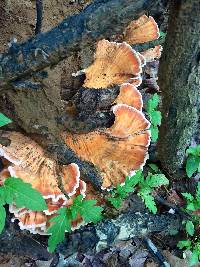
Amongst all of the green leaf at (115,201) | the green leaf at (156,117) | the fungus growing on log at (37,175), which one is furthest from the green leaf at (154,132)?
the fungus growing on log at (37,175)

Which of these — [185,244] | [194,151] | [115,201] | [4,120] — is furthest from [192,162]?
[4,120]

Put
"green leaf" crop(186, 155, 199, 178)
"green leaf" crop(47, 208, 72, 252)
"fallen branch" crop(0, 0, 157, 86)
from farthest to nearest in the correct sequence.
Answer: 1. "green leaf" crop(186, 155, 199, 178)
2. "green leaf" crop(47, 208, 72, 252)
3. "fallen branch" crop(0, 0, 157, 86)

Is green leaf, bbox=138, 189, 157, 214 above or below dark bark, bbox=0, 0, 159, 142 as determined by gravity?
below

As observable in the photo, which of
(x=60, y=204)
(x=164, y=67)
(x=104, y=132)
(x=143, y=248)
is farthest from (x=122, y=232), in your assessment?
(x=164, y=67)

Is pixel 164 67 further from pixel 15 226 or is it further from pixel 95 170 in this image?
pixel 15 226

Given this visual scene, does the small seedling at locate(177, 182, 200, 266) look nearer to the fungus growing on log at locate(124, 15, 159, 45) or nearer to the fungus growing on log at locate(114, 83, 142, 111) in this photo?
the fungus growing on log at locate(114, 83, 142, 111)

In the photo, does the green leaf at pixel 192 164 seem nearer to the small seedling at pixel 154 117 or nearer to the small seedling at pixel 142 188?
the small seedling at pixel 142 188

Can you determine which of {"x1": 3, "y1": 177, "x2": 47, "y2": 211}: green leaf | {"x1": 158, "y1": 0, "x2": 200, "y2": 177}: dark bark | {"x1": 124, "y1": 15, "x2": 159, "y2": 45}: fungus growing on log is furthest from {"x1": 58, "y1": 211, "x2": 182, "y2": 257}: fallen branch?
{"x1": 124, "y1": 15, "x2": 159, "y2": 45}: fungus growing on log
